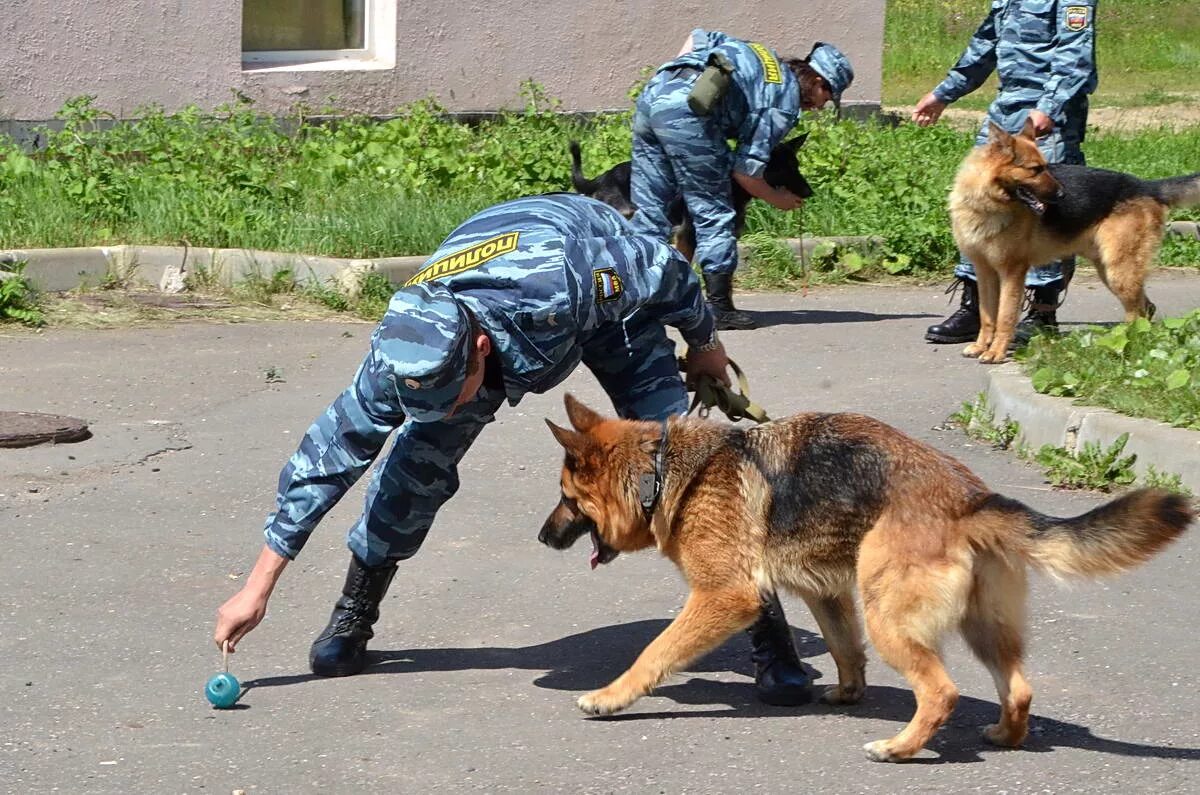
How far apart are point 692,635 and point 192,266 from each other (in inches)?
235

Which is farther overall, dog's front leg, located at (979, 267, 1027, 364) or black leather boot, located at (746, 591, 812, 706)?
dog's front leg, located at (979, 267, 1027, 364)

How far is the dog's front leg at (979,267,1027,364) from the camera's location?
26.4 ft

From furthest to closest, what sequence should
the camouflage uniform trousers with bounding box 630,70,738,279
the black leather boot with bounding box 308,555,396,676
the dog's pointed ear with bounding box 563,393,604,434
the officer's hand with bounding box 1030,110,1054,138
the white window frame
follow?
the white window frame → the camouflage uniform trousers with bounding box 630,70,738,279 → the officer's hand with bounding box 1030,110,1054,138 → the black leather boot with bounding box 308,555,396,676 → the dog's pointed ear with bounding box 563,393,604,434

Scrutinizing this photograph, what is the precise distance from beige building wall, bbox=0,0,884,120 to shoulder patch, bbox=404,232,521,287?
8339 mm

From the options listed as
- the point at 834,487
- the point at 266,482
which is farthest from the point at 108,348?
the point at 834,487

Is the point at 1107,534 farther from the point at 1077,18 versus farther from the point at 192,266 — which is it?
the point at 192,266

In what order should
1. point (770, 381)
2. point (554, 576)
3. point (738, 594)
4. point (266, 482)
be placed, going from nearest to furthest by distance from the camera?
point (738, 594)
point (554, 576)
point (266, 482)
point (770, 381)

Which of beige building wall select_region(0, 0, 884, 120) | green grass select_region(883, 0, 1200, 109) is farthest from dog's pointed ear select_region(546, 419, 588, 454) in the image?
green grass select_region(883, 0, 1200, 109)

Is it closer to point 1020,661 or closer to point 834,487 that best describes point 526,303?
point 834,487

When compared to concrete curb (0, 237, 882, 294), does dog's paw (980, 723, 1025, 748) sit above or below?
below

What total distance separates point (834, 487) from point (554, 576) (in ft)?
5.15

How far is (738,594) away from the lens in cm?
400

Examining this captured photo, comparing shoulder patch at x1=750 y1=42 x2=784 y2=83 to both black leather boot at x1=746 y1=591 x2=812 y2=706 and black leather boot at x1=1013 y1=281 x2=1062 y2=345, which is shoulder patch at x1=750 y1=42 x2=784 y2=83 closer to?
black leather boot at x1=1013 y1=281 x2=1062 y2=345

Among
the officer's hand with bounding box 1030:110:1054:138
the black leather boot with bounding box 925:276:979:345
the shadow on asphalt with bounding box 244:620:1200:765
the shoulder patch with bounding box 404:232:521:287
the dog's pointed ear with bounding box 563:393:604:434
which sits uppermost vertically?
the officer's hand with bounding box 1030:110:1054:138
